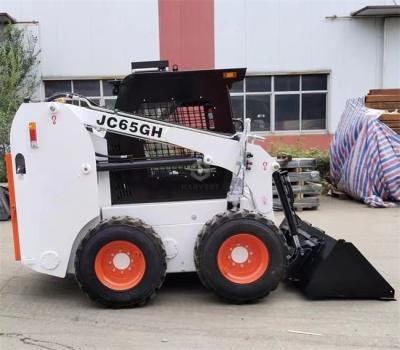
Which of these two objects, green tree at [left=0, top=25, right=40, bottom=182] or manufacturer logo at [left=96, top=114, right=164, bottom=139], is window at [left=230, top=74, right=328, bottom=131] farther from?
manufacturer logo at [left=96, top=114, right=164, bottom=139]

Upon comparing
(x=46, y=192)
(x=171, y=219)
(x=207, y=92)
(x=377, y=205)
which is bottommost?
(x=377, y=205)

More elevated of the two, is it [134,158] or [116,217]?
[134,158]

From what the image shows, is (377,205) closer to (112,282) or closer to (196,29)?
(112,282)

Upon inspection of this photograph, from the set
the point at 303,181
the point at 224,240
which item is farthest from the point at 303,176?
the point at 224,240

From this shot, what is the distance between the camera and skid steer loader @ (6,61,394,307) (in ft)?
13.9

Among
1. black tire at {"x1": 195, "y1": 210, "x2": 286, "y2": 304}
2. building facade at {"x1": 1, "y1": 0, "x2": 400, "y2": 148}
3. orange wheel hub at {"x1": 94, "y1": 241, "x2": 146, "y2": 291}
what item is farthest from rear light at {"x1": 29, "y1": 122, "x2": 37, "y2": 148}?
building facade at {"x1": 1, "y1": 0, "x2": 400, "y2": 148}

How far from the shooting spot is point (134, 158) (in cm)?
462

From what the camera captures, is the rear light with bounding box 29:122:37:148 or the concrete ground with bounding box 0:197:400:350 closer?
the concrete ground with bounding box 0:197:400:350

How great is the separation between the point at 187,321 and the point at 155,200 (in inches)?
45.9

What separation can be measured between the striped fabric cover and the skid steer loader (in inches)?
207

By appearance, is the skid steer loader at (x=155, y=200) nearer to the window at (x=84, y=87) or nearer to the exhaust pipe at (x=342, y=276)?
the exhaust pipe at (x=342, y=276)

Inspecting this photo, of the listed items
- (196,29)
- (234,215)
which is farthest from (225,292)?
(196,29)

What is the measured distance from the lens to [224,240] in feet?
13.9

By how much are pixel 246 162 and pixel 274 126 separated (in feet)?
37.1
